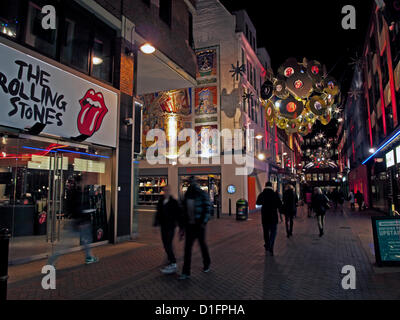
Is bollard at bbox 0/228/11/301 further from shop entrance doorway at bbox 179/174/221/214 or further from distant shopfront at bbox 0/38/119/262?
shop entrance doorway at bbox 179/174/221/214

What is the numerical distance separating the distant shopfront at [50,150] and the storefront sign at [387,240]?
23.3 feet

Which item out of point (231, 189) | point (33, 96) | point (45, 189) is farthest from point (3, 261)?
point (231, 189)

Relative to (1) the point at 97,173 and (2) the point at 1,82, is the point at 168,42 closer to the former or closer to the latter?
(1) the point at 97,173

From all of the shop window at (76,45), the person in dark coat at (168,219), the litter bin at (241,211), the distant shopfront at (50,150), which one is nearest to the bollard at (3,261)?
the distant shopfront at (50,150)

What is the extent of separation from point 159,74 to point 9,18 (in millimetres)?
7237

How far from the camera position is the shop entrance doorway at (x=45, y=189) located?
8.01 m

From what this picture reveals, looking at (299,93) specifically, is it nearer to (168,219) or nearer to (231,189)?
(168,219)

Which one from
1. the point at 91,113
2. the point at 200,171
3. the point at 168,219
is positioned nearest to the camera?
the point at 168,219

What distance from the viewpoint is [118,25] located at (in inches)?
412

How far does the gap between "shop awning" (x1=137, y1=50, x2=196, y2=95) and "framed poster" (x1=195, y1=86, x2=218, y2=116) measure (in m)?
7.49

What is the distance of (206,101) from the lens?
2308cm
